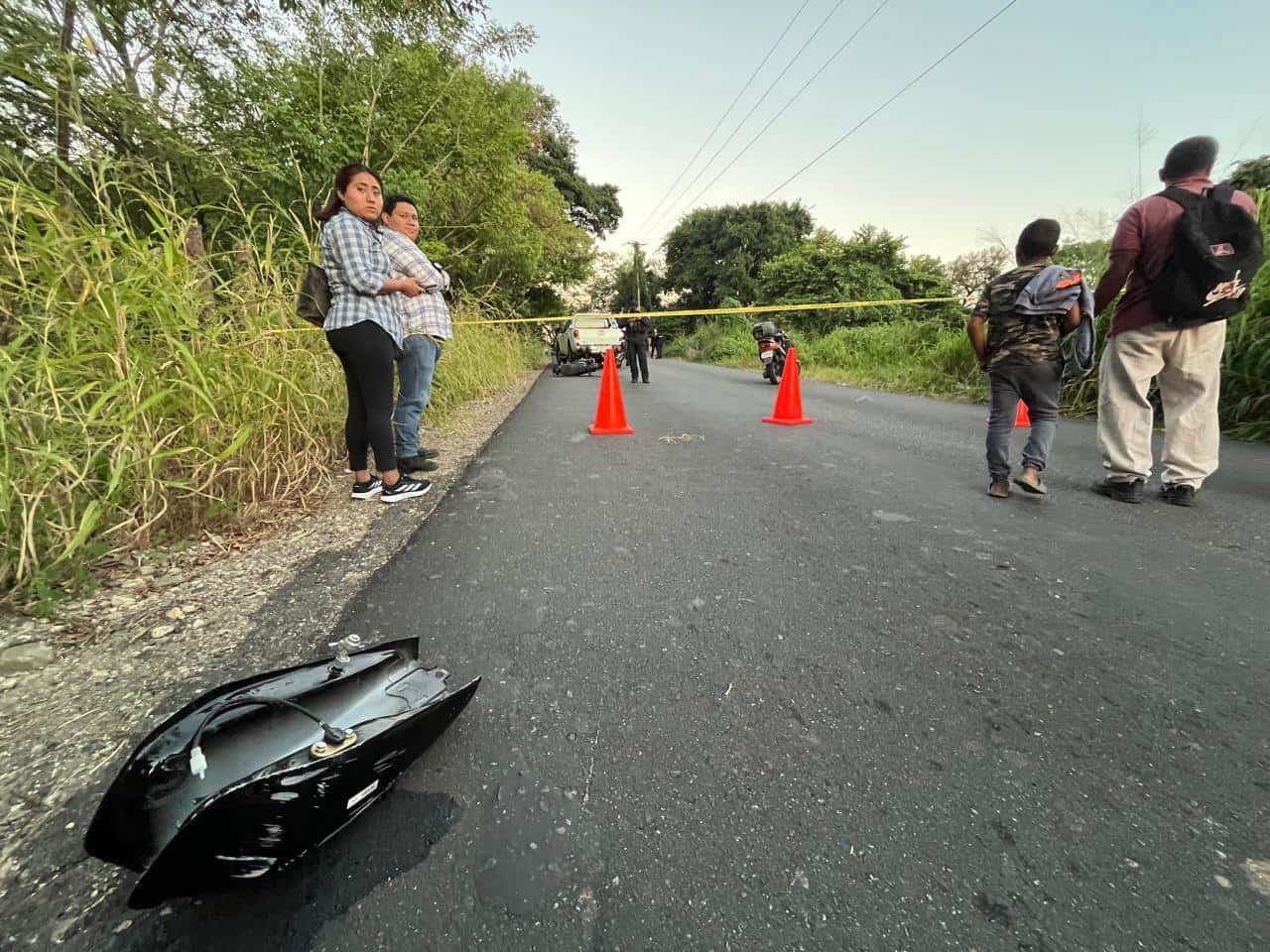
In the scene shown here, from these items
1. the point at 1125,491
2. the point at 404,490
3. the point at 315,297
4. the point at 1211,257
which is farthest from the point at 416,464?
the point at 1211,257

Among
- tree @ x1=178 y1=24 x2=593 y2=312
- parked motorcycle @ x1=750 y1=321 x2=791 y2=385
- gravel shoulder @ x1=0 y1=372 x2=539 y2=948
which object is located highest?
tree @ x1=178 y1=24 x2=593 y2=312

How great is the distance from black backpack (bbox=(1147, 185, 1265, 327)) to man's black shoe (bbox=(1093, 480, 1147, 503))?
2.77 feet

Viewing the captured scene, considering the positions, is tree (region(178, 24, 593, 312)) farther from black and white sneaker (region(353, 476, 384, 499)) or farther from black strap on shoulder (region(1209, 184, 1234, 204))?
black strap on shoulder (region(1209, 184, 1234, 204))

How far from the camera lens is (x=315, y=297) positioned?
2527 mm

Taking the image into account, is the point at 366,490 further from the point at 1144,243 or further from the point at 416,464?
the point at 1144,243

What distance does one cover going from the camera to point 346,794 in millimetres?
879

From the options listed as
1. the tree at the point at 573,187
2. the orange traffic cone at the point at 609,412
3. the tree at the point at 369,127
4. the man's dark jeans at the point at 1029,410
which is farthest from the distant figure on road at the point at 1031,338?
the tree at the point at 573,187

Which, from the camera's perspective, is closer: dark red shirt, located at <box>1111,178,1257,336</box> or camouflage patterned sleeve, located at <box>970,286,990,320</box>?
dark red shirt, located at <box>1111,178,1257,336</box>

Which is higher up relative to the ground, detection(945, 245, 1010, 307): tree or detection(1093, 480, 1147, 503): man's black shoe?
detection(945, 245, 1010, 307): tree

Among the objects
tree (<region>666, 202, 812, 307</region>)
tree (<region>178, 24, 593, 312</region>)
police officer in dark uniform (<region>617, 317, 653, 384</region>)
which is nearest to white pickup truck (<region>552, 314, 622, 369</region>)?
police officer in dark uniform (<region>617, 317, 653, 384</region>)

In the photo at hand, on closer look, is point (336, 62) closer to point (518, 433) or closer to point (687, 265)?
point (518, 433)

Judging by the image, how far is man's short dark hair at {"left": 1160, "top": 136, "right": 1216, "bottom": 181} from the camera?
261 centimetres

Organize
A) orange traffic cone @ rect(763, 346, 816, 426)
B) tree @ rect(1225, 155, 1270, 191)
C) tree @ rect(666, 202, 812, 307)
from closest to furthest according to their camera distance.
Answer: orange traffic cone @ rect(763, 346, 816, 426)
tree @ rect(1225, 155, 1270, 191)
tree @ rect(666, 202, 812, 307)

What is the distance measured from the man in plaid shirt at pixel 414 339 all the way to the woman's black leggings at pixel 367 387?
48 centimetres
